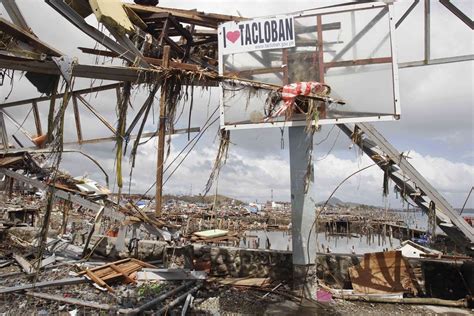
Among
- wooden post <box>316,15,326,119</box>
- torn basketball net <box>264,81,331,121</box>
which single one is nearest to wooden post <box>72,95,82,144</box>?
torn basketball net <box>264,81,331,121</box>

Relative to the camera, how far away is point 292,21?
23.2 feet

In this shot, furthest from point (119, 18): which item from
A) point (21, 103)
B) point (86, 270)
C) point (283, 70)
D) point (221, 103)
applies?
point (86, 270)

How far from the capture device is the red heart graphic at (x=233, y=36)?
726cm

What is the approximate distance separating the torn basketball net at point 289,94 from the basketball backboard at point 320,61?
0.16 metres

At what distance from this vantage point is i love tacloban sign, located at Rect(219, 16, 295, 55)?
705cm

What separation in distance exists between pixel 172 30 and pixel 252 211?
187 ft

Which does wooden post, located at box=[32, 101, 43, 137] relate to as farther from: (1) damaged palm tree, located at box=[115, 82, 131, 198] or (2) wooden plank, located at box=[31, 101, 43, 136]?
(1) damaged palm tree, located at box=[115, 82, 131, 198]

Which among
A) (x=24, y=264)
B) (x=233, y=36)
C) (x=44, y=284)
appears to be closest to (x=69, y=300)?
(x=44, y=284)

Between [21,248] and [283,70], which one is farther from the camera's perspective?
[21,248]

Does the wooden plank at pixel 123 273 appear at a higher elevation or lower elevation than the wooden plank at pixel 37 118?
lower

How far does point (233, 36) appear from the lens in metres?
7.30

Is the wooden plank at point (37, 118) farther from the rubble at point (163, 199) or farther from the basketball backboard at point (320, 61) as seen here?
the basketball backboard at point (320, 61)

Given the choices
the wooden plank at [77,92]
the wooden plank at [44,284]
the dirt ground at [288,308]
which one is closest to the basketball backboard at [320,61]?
the wooden plank at [77,92]

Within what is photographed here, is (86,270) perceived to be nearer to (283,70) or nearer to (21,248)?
(21,248)
